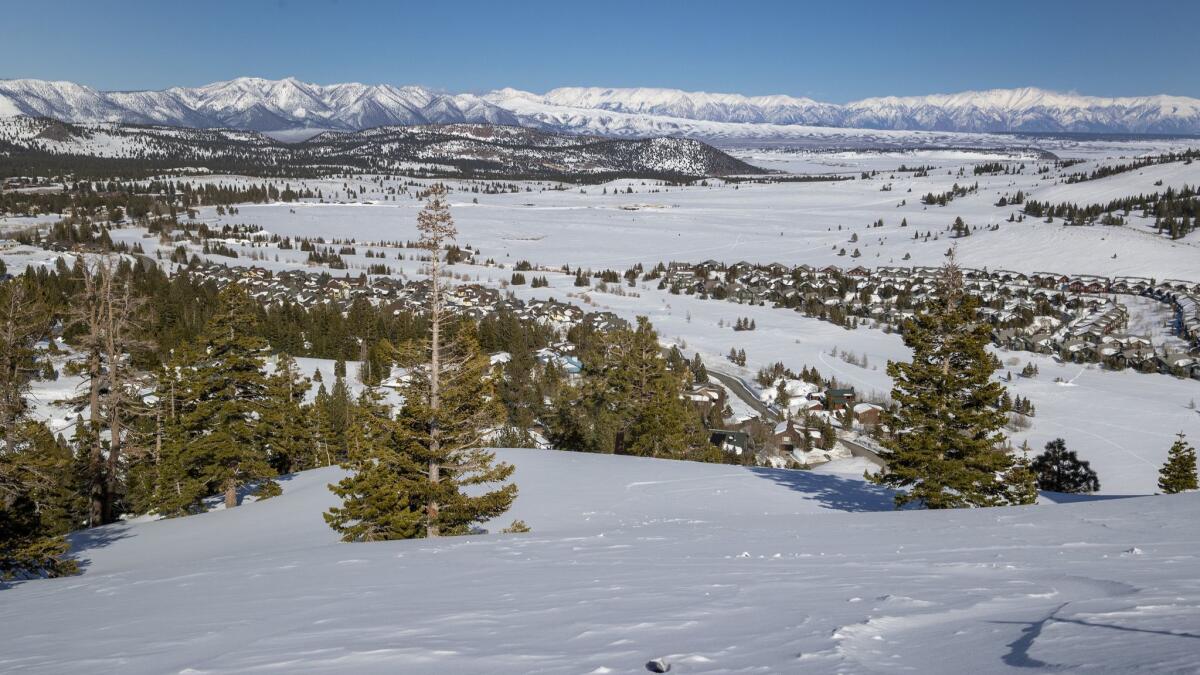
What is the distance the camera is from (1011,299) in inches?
3305

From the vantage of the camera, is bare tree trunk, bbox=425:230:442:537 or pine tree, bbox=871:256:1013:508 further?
pine tree, bbox=871:256:1013:508

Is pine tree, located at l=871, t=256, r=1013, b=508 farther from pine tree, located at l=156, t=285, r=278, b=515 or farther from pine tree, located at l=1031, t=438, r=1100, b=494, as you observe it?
pine tree, located at l=156, t=285, r=278, b=515

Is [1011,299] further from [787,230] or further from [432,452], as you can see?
[432,452]

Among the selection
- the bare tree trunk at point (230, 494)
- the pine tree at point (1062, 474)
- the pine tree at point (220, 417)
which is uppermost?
the pine tree at point (220, 417)

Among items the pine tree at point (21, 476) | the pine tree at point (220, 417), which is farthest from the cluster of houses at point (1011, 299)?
the pine tree at point (21, 476)

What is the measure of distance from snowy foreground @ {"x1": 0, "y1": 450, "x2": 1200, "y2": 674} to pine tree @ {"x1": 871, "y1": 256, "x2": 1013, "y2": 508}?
3.26 m

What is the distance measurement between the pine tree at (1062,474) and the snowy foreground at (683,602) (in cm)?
2114

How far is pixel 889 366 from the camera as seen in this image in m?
18.4

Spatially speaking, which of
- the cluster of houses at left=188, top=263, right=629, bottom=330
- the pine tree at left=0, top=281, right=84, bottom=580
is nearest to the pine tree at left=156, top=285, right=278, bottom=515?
the pine tree at left=0, top=281, right=84, bottom=580

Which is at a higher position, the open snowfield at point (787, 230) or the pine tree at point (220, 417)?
the open snowfield at point (787, 230)

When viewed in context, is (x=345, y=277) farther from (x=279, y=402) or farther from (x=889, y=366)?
(x=889, y=366)

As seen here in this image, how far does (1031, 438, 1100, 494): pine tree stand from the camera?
30.4 m

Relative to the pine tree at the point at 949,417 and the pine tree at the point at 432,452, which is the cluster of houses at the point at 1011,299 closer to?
the pine tree at the point at 949,417

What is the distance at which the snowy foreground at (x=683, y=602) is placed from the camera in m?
4.28
